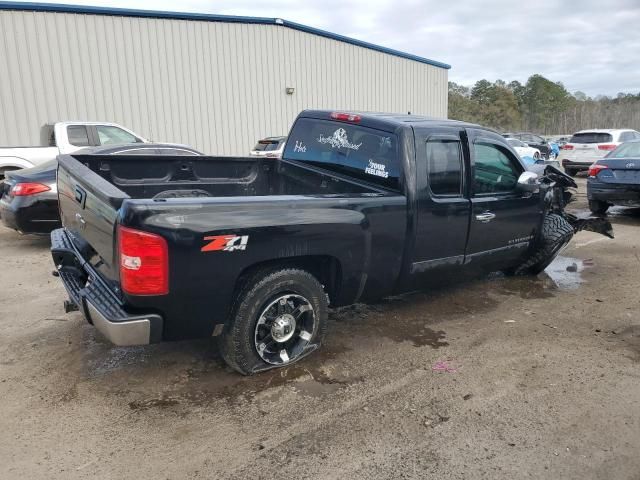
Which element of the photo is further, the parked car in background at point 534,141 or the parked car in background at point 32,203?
the parked car in background at point 534,141

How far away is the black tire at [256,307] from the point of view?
131 inches

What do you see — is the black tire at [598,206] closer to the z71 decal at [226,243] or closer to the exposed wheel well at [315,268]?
the exposed wheel well at [315,268]

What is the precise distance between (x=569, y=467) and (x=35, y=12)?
16.7 m

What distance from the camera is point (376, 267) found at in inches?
154

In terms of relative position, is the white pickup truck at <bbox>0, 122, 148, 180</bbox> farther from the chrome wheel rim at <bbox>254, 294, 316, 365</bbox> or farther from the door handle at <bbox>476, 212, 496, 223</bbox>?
the chrome wheel rim at <bbox>254, 294, 316, 365</bbox>

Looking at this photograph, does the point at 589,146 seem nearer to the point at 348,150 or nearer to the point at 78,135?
the point at 78,135

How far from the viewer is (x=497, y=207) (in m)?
4.87

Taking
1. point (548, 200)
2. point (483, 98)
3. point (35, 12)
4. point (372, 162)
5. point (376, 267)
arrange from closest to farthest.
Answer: point (376, 267) < point (372, 162) < point (548, 200) < point (35, 12) < point (483, 98)

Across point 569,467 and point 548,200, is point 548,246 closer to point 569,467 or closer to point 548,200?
point 548,200

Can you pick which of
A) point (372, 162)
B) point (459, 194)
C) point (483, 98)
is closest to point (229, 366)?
point (372, 162)

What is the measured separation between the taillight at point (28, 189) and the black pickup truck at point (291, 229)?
2797 millimetres

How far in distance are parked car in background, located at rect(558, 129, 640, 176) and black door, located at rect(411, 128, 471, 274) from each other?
50.6 feet

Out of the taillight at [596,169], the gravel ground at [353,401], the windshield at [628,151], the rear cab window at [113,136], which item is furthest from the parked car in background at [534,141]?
the gravel ground at [353,401]

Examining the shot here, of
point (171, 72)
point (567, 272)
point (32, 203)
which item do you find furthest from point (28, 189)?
point (171, 72)
